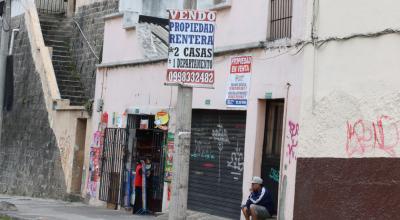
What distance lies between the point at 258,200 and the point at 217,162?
250 centimetres

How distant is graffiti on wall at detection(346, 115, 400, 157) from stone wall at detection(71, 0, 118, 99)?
13080mm

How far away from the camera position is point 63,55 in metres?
26.3

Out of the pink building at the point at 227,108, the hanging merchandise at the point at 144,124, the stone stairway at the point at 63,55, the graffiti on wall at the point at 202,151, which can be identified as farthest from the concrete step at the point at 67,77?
the graffiti on wall at the point at 202,151

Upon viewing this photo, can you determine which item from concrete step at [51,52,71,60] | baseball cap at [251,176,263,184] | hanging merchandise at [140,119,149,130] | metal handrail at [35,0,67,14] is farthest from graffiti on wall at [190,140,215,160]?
metal handrail at [35,0,67,14]

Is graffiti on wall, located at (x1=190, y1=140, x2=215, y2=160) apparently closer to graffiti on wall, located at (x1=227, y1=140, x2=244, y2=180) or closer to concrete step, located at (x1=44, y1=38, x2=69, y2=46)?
graffiti on wall, located at (x1=227, y1=140, x2=244, y2=180)

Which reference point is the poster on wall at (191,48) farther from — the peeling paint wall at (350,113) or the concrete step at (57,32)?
the concrete step at (57,32)

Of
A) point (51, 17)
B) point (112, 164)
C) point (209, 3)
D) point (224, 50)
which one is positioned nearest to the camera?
point (224, 50)

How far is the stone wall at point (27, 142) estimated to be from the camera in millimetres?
23422

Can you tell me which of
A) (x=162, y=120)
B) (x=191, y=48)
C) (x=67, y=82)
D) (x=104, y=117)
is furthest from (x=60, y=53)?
(x=191, y=48)

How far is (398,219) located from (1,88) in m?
11.7

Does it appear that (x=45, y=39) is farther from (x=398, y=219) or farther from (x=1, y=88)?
(x=398, y=219)

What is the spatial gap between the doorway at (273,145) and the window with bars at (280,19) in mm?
1206

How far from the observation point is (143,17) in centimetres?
2031

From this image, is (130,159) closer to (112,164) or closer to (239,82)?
(112,164)
